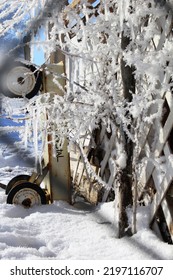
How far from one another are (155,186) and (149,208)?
0.53 feet

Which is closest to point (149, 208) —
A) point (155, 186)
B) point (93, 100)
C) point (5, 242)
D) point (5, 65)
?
point (155, 186)

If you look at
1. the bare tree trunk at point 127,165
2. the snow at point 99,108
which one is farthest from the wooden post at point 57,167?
the bare tree trunk at point 127,165

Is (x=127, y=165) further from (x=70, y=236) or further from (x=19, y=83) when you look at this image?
(x=19, y=83)

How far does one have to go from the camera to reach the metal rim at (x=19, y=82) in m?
2.23

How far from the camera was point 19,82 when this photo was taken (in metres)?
2.31

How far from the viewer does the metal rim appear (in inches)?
87.7

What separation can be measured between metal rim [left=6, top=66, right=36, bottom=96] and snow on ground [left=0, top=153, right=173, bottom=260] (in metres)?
0.84

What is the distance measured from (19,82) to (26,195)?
826mm

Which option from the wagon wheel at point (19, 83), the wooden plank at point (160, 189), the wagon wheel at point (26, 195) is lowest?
the wagon wheel at point (26, 195)

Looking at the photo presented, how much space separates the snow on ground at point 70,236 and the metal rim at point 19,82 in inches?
33.1

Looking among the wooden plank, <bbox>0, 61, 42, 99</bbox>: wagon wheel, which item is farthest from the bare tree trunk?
<bbox>0, 61, 42, 99</bbox>: wagon wheel

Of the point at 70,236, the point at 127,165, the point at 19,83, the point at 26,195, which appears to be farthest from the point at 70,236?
the point at 19,83

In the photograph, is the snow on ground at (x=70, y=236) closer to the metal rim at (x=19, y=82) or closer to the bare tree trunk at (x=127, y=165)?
the bare tree trunk at (x=127, y=165)
